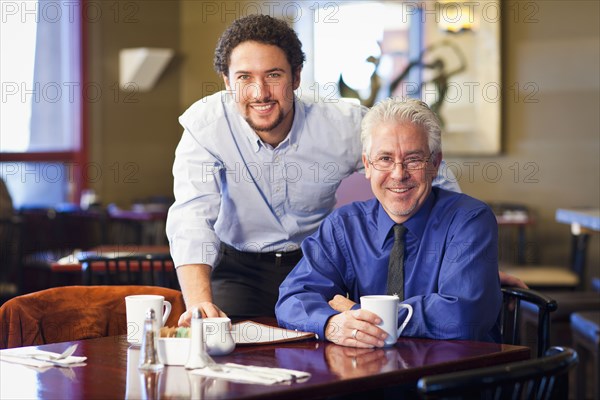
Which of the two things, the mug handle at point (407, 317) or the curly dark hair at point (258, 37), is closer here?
the mug handle at point (407, 317)

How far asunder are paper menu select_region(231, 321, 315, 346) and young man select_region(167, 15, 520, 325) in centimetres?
46

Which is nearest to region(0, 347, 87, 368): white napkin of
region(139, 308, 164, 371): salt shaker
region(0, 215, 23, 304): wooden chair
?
region(139, 308, 164, 371): salt shaker

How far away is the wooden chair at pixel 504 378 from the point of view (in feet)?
4.53

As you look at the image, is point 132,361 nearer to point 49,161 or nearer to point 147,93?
point 49,161

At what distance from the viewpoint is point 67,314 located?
2270 mm

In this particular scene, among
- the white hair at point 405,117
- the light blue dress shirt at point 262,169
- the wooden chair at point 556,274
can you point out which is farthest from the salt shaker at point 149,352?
the wooden chair at point 556,274

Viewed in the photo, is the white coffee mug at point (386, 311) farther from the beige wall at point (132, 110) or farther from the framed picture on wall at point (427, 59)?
the beige wall at point (132, 110)

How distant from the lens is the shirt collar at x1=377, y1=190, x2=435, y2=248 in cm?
219

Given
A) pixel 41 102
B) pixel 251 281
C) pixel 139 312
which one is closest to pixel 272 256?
pixel 251 281

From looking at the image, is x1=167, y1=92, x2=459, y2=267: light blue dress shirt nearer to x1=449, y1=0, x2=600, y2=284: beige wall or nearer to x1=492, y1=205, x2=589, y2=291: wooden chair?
x1=492, y1=205, x2=589, y2=291: wooden chair

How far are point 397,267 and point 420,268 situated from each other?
0.18ft

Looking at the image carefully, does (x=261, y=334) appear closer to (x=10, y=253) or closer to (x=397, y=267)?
(x=397, y=267)

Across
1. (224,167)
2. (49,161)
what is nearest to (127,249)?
Answer: (224,167)

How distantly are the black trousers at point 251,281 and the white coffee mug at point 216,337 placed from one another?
0.90 meters
